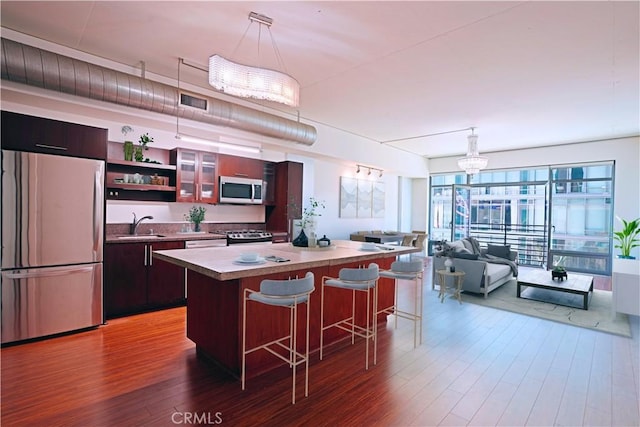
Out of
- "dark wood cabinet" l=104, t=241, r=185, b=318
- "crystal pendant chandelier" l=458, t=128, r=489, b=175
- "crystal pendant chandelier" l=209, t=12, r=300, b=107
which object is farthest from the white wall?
"crystal pendant chandelier" l=209, t=12, r=300, b=107

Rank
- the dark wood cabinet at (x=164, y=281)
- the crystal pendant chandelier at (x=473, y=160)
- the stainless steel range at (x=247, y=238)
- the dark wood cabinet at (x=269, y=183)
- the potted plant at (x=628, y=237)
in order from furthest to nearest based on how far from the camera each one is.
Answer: the potted plant at (x=628, y=237) → the crystal pendant chandelier at (x=473, y=160) → the dark wood cabinet at (x=269, y=183) → the stainless steel range at (x=247, y=238) → the dark wood cabinet at (x=164, y=281)

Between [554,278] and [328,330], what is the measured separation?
421 centimetres

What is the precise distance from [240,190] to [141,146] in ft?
5.02

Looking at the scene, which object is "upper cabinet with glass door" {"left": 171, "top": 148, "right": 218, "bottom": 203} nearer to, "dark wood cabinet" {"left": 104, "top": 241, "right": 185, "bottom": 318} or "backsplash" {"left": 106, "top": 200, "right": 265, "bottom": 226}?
"backsplash" {"left": 106, "top": 200, "right": 265, "bottom": 226}

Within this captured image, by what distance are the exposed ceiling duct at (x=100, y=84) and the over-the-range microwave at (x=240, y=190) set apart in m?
1.00

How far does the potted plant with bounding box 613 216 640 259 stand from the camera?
6.34m

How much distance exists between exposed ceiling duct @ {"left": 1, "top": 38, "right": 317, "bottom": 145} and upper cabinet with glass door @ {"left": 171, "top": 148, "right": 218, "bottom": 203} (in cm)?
84

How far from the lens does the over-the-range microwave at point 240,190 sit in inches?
197

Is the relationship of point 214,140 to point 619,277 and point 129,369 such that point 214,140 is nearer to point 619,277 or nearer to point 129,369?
point 129,369

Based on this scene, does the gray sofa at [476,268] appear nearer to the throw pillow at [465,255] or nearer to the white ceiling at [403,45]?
the throw pillow at [465,255]

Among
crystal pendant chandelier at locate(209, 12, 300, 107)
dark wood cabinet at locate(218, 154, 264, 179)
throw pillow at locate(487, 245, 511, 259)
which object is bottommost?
throw pillow at locate(487, 245, 511, 259)

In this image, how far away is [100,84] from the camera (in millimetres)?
3199

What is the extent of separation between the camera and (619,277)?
386cm

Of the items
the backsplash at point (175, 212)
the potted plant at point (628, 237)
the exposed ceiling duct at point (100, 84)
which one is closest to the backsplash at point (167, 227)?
the backsplash at point (175, 212)
